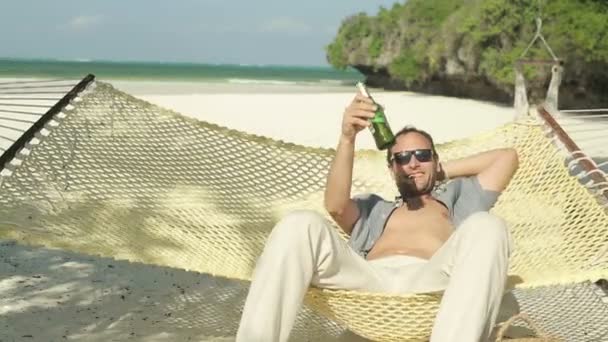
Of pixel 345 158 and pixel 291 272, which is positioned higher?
pixel 345 158

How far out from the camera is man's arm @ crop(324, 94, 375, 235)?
1920mm

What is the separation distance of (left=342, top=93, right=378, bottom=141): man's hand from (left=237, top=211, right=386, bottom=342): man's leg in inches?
10.7

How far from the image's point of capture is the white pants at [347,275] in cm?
160

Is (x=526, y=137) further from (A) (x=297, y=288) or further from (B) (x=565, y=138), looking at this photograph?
(A) (x=297, y=288)

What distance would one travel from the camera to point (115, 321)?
9.39ft

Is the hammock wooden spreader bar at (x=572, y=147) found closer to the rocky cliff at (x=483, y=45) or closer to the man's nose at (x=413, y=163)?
the man's nose at (x=413, y=163)

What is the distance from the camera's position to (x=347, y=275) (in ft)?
6.08

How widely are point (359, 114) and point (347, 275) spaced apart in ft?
1.21

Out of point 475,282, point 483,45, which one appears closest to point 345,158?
point 475,282

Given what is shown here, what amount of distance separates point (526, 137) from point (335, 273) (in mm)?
1189

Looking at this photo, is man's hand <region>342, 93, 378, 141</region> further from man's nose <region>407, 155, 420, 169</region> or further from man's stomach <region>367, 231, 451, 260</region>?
man's stomach <region>367, 231, 451, 260</region>

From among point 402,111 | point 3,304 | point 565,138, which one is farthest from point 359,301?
point 402,111

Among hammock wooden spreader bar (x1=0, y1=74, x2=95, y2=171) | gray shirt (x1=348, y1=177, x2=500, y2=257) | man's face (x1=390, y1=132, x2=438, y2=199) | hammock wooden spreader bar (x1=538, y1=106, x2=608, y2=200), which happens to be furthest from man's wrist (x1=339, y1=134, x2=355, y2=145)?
hammock wooden spreader bar (x1=0, y1=74, x2=95, y2=171)

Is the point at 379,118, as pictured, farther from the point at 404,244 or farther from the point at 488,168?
the point at 488,168
